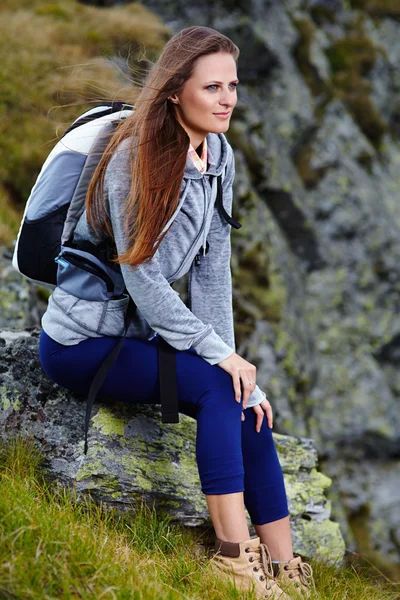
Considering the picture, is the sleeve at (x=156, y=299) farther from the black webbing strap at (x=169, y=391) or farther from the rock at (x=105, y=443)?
the rock at (x=105, y=443)

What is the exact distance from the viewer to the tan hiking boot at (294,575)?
345cm

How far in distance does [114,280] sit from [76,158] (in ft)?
2.31

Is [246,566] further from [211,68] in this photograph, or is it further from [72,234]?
[211,68]

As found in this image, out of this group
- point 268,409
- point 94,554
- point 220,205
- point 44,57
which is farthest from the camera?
point 44,57

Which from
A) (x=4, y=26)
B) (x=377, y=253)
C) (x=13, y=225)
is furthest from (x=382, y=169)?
(x=13, y=225)

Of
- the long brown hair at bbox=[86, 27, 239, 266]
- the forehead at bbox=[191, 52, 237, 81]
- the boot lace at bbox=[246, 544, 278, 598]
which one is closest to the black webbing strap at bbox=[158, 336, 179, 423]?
the long brown hair at bbox=[86, 27, 239, 266]

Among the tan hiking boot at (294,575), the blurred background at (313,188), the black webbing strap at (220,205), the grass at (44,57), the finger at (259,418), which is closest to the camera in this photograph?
the tan hiking boot at (294,575)

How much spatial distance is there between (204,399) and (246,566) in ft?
2.85

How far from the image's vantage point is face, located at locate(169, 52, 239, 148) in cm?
349

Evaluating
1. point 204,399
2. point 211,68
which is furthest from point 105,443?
point 211,68

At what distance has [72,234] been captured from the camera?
3635 millimetres

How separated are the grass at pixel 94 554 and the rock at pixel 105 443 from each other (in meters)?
0.11

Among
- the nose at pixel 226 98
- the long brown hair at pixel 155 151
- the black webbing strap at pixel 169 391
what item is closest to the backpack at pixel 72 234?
the black webbing strap at pixel 169 391

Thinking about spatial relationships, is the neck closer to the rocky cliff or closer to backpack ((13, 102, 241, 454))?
backpack ((13, 102, 241, 454))
